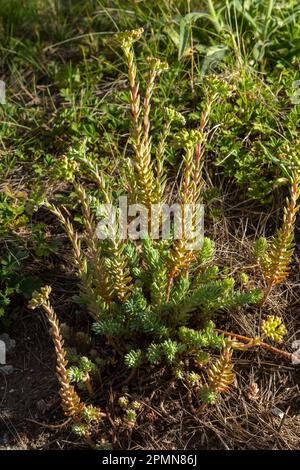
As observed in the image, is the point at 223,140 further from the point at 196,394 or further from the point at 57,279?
the point at 196,394

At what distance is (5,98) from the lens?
13.1 feet

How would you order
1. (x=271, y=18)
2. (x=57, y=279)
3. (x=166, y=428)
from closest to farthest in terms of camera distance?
(x=166, y=428) → (x=57, y=279) → (x=271, y=18)

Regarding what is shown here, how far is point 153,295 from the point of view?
279cm

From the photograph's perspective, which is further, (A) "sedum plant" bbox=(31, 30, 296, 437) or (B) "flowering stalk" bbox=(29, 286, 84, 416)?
(A) "sedum plant" bbox=(31, 30, 296, 437)

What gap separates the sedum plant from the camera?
2.64 m

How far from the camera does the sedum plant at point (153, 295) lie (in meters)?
2.64

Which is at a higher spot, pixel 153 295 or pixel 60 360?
pixel 153 295

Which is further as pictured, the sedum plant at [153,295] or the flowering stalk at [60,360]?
the sedum plant at [153,295]

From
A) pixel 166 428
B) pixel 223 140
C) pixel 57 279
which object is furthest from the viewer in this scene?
pixel 223 140

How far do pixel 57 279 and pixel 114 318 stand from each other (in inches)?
20.7

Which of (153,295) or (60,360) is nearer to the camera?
(60,360)

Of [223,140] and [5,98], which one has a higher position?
[5,98]

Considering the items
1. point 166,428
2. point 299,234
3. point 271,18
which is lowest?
point 166,428

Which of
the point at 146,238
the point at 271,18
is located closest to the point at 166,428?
the point at 146,238
